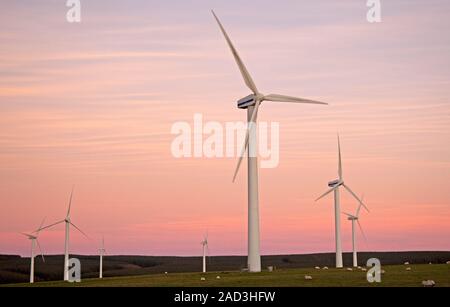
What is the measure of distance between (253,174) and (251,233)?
767cm

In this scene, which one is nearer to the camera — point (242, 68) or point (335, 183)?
point (242, 68)

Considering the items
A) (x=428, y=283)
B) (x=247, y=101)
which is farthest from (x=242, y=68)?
(x=428, y=283)

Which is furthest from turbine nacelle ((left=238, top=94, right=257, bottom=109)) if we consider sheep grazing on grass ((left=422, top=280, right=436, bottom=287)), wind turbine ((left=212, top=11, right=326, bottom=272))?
sheep grazing on grass ((left=422, top=280, right=436, bottom=287))

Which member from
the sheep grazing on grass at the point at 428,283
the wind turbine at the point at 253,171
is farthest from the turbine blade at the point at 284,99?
the sheep grazing on grass at the point at 428,283

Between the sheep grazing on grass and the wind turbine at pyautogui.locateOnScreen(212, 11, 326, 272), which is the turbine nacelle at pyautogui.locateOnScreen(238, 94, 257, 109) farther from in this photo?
the sheep grazing on grass

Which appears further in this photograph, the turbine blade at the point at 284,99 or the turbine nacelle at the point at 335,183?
the turbine nacelle at the point at 335,183

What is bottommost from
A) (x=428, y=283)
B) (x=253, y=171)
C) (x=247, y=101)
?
(x=428, y=283)

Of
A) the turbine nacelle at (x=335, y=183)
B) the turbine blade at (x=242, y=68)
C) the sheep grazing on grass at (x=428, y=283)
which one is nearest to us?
the sheep grazing on grass at (x=428, y=283)

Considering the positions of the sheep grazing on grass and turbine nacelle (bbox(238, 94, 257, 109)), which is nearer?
the sheep grazing on grass

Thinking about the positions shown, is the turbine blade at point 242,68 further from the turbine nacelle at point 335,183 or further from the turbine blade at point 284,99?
the turbine nacelle at point 335,183

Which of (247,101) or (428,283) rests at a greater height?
(247,101)

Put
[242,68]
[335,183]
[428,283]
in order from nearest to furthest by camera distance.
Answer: [428,283] < [242,68] < [335,183]

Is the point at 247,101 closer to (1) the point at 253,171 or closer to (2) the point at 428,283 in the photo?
(1) the point at 253,171

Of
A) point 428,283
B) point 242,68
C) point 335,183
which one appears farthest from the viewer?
point 335,183
